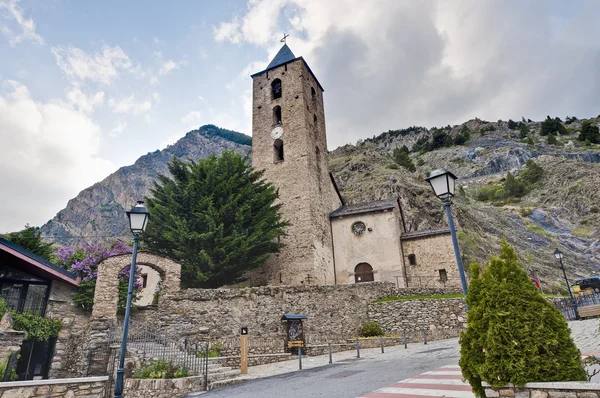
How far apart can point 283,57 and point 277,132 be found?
8.07 m

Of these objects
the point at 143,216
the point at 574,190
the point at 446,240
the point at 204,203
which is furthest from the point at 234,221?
the point at 574,190

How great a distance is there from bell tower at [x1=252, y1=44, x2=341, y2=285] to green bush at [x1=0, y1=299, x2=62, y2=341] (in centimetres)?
1252

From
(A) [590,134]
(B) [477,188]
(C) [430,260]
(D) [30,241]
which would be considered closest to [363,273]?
(C) [430,260]

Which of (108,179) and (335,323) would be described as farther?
(108,179)

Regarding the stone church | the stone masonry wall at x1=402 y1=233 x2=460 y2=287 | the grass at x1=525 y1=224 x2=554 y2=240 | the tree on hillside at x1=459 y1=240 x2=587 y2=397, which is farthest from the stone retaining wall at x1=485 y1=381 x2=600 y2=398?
the grass at x1=525 y1=224 x2=554 y2=240

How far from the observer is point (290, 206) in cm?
2366

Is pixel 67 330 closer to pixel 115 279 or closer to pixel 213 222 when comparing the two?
pixel 115 279

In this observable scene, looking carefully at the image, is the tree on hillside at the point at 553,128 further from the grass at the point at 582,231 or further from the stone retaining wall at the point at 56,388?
the stone retaining wall at the point at 56,388

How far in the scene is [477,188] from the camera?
72.0 meters

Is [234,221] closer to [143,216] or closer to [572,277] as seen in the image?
[143,216]

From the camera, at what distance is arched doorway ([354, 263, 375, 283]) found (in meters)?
23.9

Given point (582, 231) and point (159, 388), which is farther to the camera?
point (582, 231)

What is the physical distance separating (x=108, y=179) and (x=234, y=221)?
94603 mm

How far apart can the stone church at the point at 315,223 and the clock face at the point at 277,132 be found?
3.1 inches
